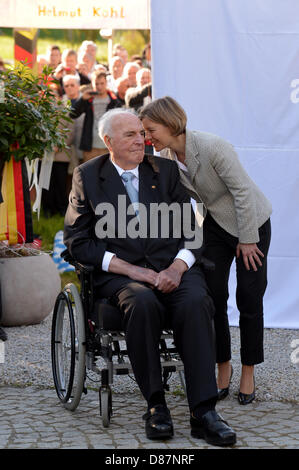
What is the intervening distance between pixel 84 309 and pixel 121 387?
0.85m

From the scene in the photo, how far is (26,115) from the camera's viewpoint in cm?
630

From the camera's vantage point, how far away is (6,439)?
3959 millimetres

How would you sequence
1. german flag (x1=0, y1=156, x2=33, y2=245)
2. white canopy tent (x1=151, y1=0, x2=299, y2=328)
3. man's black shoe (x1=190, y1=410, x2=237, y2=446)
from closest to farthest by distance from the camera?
man's black shoe (x1=190, y1=410, x2=237, y2=446) < white canopy tent (x1=151, y1=0, x2=299, y2=328) < german flag (x1=0, y1=156, x2=33, y2=245)

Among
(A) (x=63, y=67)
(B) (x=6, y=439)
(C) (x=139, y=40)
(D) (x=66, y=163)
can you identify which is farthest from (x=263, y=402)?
(C) (x=139, y=40)

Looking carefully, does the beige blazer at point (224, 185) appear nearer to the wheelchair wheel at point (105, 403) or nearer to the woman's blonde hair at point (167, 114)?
the woman's blonde hair at point (167, 114)

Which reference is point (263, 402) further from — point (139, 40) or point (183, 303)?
point (139, 40)

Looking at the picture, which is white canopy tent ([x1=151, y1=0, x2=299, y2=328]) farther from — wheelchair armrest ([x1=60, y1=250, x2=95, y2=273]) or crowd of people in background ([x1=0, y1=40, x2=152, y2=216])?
crowd of people in background ([x1=0, y1=40, x2=152, y2=216])

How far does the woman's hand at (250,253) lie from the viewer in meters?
4.50

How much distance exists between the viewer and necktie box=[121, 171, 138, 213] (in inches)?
176

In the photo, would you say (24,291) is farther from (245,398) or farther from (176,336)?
(176,336)

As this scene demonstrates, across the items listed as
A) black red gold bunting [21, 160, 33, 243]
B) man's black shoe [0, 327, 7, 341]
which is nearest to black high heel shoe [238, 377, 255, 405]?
man's black shoe [0, 327, 7, 341]

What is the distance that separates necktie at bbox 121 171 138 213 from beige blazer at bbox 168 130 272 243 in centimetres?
27

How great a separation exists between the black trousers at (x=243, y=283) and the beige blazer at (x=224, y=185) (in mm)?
87

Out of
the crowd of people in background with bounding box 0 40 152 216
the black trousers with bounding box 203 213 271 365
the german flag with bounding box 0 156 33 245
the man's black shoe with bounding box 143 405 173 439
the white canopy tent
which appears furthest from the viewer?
the crowd of people in background with bounding box 0 40 152 216
